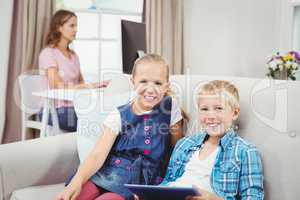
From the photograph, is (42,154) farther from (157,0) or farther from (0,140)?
(157,0)

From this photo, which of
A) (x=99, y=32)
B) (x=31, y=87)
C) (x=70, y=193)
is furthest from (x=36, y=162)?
(x=99, y=32)

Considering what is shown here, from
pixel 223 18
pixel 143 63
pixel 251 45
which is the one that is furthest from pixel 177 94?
pixel 223 18

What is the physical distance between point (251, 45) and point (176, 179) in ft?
7.25

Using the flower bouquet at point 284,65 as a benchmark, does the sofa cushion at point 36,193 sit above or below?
below

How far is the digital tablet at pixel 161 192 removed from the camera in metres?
1.06

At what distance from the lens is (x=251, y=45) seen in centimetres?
332

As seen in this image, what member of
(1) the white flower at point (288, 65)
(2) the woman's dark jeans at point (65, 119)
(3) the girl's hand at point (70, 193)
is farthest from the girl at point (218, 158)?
(2) the woman's dark jeans at point (65, 119)

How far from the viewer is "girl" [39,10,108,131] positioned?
280cm

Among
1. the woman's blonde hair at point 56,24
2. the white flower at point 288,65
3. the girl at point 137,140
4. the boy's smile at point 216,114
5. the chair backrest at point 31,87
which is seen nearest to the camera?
the boy's smile at point 216,114

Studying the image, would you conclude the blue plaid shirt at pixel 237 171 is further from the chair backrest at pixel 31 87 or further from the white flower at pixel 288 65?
the chair backrest at pixel 31 87

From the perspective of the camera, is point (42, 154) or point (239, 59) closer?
point (42, 154)

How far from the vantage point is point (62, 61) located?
3025 mm

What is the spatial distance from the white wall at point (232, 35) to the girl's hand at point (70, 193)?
2264mm

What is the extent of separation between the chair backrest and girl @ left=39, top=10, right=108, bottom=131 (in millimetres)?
61
